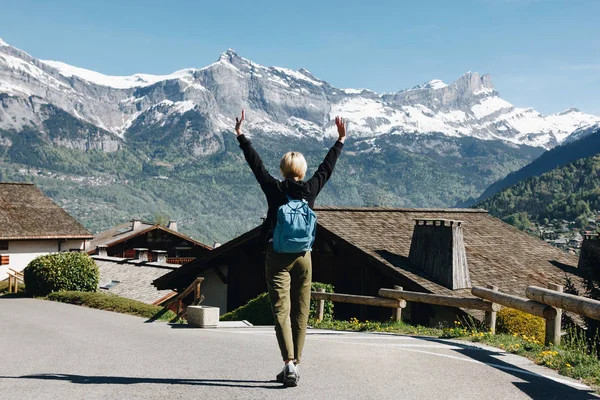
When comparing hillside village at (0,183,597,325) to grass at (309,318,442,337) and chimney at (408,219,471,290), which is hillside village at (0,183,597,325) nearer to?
chimney at (408,219,471,290)

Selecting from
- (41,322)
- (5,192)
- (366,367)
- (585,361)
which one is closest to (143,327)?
(41,322)

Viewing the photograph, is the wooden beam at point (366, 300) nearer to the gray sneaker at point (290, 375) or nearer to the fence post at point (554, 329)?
the fence post at point (554, 329)

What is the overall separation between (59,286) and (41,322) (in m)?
12.5

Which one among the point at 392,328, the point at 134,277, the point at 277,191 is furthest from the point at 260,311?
the point at 134,277

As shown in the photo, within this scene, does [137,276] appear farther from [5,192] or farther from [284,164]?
[284,164]

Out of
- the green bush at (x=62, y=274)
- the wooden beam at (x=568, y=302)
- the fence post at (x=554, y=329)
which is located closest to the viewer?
the wooden beam at (x=568, y=302)

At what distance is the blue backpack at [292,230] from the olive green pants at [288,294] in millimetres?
118

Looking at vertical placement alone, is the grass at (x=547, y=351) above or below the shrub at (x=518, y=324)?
above

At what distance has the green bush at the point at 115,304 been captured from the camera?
18969 millimetres

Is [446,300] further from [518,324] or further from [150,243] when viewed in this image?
[150,243]

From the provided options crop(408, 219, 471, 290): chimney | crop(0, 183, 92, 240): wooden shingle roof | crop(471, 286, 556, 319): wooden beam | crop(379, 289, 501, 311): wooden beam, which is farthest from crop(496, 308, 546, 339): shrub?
crop(0, 183, 92, 240): wooden shingle roof

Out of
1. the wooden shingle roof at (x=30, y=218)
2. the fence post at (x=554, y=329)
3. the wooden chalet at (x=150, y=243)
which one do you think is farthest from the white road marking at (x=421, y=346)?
the wooden chalet at (x=150, y=243)

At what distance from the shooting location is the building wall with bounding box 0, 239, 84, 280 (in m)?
46.8

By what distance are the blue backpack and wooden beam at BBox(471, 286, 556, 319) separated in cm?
442
